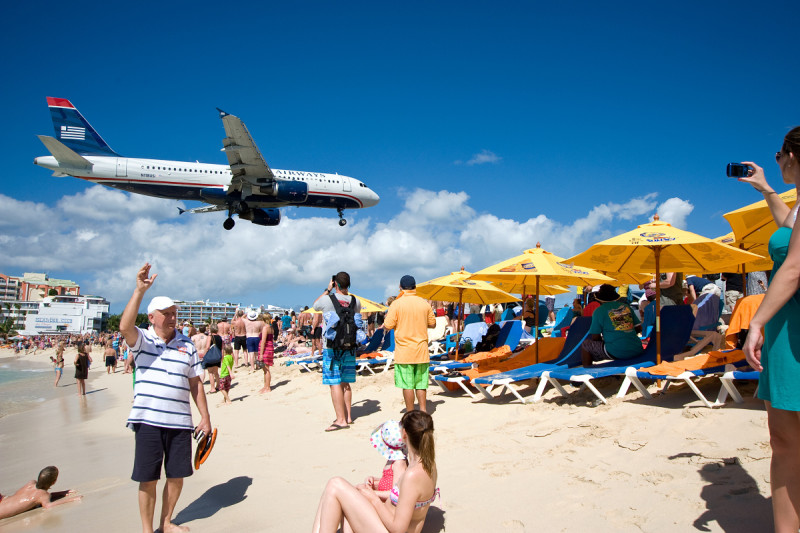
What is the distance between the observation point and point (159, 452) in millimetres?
3090

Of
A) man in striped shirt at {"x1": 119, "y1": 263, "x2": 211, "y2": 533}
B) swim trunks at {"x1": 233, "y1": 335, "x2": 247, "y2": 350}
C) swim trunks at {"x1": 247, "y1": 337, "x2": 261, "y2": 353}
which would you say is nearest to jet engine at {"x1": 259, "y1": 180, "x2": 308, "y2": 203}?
swim trunks at {"x1": 233, "y1": 335, "x2": 247, "y2": 350}

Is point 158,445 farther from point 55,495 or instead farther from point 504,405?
point 504,405

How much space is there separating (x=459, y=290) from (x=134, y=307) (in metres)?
7.44

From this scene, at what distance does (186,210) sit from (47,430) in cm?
1682

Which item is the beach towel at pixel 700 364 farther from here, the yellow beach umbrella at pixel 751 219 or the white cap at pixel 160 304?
the white cap at pixel 160 304

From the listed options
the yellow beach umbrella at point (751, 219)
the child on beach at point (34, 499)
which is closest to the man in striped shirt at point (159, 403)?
the child on beach at point (34, 499)

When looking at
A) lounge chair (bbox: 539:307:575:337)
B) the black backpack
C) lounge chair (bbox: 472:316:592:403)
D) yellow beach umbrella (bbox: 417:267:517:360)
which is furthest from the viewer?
lounge chair (bbox: 539:307:575:337)

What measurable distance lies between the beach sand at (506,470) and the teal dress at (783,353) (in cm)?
102

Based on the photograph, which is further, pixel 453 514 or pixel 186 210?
pixel 186 210

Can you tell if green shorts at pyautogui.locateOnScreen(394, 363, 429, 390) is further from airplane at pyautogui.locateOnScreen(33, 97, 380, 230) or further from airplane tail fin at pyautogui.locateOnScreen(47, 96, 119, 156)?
airplane tail fin at pyautogui.locateOnScreen(47, 96, 119, 156)

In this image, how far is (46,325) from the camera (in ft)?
363

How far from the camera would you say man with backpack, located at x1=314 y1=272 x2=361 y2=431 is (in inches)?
231

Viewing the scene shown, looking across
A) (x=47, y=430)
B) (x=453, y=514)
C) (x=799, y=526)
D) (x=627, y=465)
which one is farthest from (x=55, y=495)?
(x=47, y=430)

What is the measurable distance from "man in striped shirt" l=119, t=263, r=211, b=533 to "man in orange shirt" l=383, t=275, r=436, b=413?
263 centimetres
